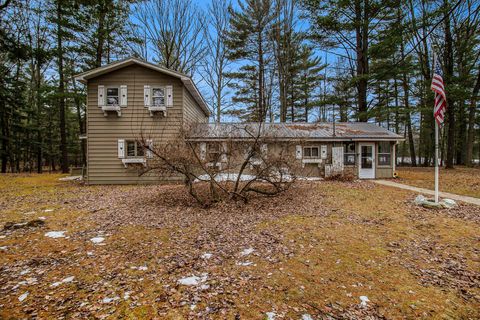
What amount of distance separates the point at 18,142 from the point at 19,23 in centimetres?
1087

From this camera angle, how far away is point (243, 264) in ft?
11.0

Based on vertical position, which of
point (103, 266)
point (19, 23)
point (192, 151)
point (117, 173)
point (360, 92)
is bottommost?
point (103, 266)

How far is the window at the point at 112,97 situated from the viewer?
11609 millimetres

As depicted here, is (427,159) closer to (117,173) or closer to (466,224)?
(466,224)

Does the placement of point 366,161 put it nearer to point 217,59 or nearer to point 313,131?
point 313,131

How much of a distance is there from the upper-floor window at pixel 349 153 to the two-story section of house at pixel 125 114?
9.06 m

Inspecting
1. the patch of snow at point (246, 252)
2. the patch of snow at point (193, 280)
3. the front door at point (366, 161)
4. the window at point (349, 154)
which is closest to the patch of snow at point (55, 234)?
the patch of snow at point (193, 280)

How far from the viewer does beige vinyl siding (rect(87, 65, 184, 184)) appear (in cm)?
1148

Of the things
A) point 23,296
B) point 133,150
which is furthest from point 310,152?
point 23,296

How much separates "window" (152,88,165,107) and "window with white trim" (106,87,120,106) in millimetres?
1745

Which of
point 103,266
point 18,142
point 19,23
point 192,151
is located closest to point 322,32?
point 192,151

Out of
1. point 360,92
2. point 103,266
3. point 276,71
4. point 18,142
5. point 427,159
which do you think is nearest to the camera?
point 103,266

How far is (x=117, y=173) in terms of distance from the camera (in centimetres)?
1164

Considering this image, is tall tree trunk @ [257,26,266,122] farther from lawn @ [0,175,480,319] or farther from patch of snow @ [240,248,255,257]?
patch of snow @ [240,248,255,257]
